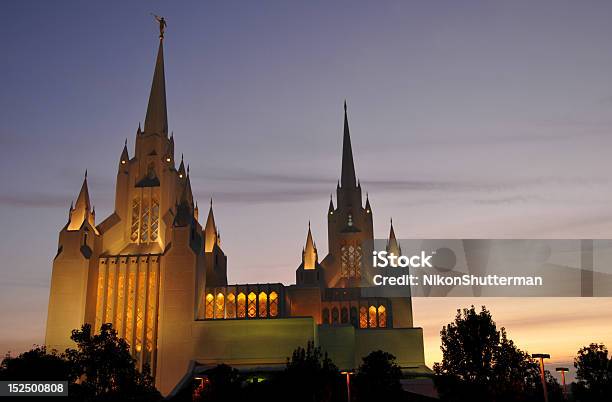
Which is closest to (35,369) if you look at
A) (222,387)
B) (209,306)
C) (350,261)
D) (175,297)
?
(222,387)

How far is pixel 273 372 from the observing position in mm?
49719

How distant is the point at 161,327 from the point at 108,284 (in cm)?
682

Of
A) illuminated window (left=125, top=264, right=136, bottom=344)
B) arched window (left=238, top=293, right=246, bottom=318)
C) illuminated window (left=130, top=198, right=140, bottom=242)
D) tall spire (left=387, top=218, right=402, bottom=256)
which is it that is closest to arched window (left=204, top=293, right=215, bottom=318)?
arched window (left=238, top=293, right=246, bottom=318)

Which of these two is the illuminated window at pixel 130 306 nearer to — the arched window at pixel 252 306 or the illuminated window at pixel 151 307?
the illuminated window at pixel 151 307

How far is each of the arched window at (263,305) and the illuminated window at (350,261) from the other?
16934 mm

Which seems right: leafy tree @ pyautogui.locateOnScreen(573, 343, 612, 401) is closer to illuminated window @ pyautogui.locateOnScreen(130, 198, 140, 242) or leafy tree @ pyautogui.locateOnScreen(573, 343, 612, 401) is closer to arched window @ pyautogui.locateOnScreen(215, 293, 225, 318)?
arched window @ pyautogui.locateOnScreen(215, 293, 225, 318)

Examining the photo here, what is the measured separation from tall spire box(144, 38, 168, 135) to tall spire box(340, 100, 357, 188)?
2635 centimetres

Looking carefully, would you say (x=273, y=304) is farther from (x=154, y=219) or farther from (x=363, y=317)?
(x=154, y=219)

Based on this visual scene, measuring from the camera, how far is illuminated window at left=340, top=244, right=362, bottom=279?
245 ft

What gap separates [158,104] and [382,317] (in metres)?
31.8

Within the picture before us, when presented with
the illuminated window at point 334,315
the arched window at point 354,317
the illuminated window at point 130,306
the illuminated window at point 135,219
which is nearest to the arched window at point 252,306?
the illuminated window at point 334,315

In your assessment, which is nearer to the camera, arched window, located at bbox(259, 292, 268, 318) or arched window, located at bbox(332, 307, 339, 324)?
arched window, located at bbox(259, 292, 268, 318)

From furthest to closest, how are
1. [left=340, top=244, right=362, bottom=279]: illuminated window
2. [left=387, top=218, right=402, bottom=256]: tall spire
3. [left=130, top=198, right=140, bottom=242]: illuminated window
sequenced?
[left=387, top=218, right=402, bottom=256]: tall spire < [left=340, top=244, right=362, bottom=279]: illuminated window < [left=130, top=198, right=140, bottom=242]: illuminated window

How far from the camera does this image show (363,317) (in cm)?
6462
